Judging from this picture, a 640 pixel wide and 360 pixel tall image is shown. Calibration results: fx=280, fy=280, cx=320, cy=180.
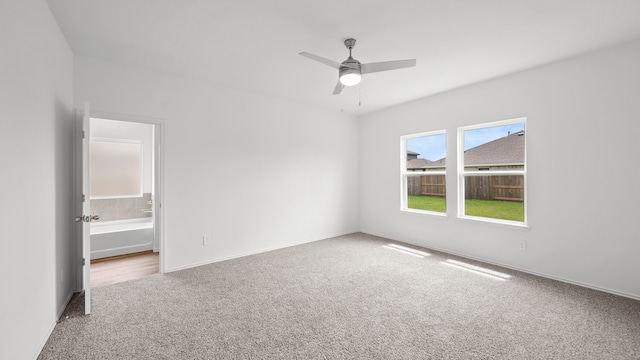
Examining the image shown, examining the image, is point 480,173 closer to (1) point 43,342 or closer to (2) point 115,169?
(1) point 43,342

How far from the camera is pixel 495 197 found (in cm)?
417

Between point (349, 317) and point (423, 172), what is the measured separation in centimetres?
331

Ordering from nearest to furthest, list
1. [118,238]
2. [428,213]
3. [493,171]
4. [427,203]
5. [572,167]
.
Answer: [572,167] < [493,171] < [118,238] < [428,213] < [427,203]

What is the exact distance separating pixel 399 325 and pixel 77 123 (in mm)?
3897

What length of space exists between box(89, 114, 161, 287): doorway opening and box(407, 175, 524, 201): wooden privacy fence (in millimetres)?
4751

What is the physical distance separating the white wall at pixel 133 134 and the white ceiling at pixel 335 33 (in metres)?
2.65

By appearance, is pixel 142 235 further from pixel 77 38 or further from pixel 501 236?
pixel 501 236

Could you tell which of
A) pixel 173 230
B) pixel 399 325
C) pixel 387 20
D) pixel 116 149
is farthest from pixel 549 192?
pixel 116 149

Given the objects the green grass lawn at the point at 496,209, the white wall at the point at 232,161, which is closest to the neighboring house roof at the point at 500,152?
the green grass lawn at the point at 496,209

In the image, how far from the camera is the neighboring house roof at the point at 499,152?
12.6ft

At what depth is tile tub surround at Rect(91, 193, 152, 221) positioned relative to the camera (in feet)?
17.2

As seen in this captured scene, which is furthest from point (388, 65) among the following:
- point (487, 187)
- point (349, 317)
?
point (487, 187)

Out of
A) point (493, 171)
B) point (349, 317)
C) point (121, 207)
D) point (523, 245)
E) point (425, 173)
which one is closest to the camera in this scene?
point (349, 317)

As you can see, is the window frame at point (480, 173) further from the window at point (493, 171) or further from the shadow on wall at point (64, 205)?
the shadow on wall at point (64, 205)
